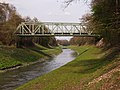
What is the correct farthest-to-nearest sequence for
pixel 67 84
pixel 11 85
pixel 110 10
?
1. pixel 110 10
2. pixel 11 85
3. pixel 67 84

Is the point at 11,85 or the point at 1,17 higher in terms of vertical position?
the point at 1,17

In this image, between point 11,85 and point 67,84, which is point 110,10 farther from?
point 67,84

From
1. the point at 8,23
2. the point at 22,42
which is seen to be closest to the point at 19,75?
the point at 8,23

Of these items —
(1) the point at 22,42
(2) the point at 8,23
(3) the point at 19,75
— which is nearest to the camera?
(3) the point at 19,75

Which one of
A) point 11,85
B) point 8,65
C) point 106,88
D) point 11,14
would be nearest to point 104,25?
point 8,65

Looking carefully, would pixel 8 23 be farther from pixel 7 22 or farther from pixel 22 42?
pixel 22 42

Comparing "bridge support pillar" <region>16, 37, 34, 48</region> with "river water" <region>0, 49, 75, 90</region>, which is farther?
"bridge support pillar" <region>16, 37, 34, 48</region>

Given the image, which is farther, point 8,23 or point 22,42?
point 22,42

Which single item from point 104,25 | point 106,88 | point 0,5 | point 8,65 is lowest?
point 8,65

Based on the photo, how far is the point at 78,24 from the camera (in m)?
97.4

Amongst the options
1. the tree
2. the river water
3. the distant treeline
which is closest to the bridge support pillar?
the distant treeline

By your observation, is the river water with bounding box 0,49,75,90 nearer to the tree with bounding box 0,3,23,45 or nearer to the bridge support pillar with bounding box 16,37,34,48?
the tree with bounding box 0,3,23,45

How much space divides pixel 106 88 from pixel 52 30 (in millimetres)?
73712

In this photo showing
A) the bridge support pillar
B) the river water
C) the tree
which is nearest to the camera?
the river water
